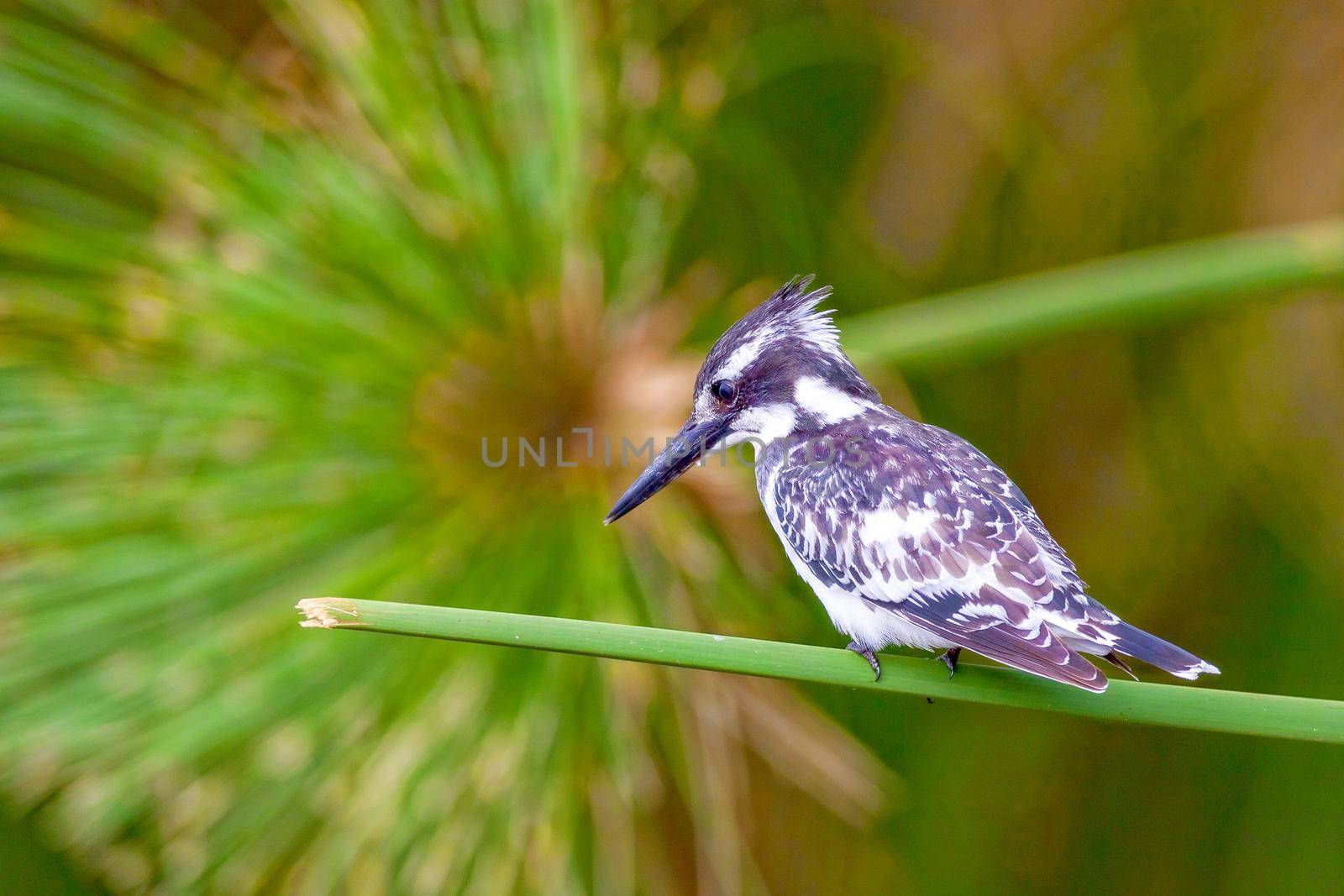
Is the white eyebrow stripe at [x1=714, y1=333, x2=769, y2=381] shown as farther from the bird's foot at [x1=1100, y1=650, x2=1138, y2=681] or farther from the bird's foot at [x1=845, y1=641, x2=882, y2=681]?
the bird's foot at [x1=1100, y1=650, x2=1138, y2=681]

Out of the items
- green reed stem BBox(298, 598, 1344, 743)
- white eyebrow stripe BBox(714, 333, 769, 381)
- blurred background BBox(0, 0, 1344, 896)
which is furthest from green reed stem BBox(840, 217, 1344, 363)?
green reed stem BBox(298, 598, 1344, 743)

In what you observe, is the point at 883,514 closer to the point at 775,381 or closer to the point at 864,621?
the point at 864,621

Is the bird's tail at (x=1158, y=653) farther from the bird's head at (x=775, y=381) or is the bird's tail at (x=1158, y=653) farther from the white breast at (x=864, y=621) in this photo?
the bird's head at (x=775, y=381)

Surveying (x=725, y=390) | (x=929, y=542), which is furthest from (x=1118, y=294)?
(x=725, y=390)

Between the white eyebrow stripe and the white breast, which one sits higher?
the white eyebrow stripe

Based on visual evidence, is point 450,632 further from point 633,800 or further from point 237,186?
point 633,800

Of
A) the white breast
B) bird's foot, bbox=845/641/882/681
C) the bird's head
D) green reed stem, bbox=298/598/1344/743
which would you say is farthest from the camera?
the bird's head
